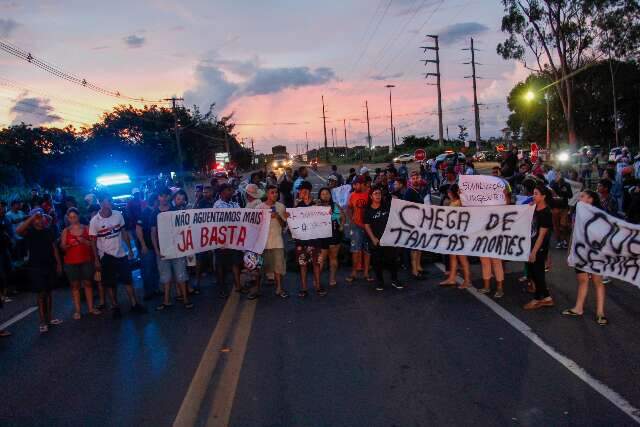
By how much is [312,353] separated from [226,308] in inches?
96.4

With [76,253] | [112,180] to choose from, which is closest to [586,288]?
[76,253]

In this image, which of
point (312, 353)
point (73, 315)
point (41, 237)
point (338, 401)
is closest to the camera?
point (338, 401)

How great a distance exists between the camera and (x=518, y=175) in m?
14.7

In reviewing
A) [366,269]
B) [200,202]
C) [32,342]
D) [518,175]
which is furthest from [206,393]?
[518,175]

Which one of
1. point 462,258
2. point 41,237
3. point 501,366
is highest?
point 41,237

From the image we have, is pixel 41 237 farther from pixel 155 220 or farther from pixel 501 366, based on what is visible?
pixel 501 366

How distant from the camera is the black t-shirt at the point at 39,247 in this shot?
24.5 ft

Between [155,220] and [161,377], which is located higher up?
[155,220]

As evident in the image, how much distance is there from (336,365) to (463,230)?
3.83 metres

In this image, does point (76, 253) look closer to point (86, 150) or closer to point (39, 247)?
point (39, 247)

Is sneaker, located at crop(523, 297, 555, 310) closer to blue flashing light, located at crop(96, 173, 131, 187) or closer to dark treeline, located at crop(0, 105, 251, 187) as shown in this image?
blue flashing light, located at crop(96, 173, 131, 187)

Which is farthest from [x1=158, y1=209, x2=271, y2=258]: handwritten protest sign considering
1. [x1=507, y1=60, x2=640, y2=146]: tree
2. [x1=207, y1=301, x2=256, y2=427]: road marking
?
[x1=507, y1=60, x2=640, y2=146]: tree

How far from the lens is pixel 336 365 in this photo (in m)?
5.48

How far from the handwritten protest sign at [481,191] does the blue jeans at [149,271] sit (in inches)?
204
